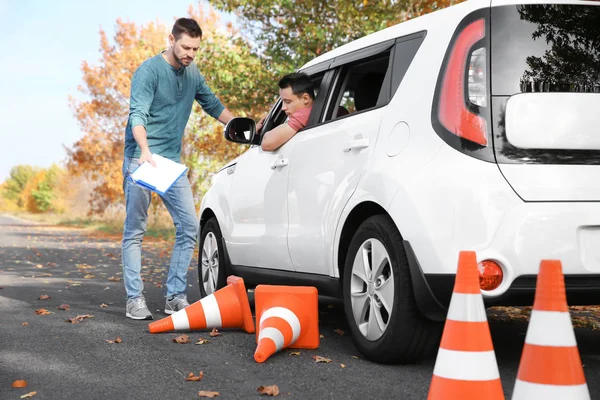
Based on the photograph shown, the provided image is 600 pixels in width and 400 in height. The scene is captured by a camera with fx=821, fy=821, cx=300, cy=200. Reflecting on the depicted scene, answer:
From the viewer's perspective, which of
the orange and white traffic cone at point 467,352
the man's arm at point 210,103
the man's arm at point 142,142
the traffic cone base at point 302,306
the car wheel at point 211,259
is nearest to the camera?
the orange and white traffic cone at point 467,352

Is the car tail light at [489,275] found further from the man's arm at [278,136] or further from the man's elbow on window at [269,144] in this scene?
the man's elbow on window at [269,144]

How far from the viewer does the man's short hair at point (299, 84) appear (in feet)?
19.4

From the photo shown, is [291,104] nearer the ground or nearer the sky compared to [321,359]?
nearer the sky

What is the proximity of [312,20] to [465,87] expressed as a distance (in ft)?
42.2

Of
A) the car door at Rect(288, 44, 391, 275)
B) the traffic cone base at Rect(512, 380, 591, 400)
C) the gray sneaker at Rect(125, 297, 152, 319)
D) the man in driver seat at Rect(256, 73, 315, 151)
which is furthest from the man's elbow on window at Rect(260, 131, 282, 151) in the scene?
the traffic cone base at Rect(512, 380, 591, 400)

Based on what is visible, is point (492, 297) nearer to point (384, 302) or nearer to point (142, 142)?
point (384, 302)

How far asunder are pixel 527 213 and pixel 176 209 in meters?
3.52

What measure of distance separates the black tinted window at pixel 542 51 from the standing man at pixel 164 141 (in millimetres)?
3064

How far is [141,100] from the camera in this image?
6.52m

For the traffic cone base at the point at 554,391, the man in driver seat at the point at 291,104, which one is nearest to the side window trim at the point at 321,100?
the man in driver seat at the point at 291,104

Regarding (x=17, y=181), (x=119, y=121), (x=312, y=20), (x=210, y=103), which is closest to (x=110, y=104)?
(x=119, y=121)

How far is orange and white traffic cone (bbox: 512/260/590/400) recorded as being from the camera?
311 cm

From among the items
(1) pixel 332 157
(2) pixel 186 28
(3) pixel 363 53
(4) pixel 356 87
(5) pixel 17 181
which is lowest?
(1) pixel 332 157

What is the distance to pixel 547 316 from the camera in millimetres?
3203
